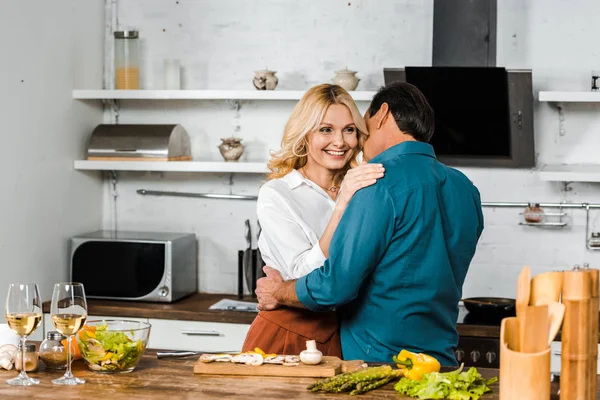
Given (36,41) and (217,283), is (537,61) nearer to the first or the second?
(217,283)

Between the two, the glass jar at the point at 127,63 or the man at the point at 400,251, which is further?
the glass jar at the point at 127,63

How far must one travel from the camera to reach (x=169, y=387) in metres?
1.92

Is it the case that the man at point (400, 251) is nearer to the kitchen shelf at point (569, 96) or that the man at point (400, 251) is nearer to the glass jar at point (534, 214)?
the kitchen shelf at point (569, 96)

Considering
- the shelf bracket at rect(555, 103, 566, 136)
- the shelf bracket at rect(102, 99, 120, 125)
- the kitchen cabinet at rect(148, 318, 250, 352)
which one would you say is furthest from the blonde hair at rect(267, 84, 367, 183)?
the shelf bracket at rect(102, 99, 120, 125)

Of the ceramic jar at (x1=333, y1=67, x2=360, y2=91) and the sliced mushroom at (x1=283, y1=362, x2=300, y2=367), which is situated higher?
the ceramic jar at (x1=333, y1=67, x2=360, y2=91)

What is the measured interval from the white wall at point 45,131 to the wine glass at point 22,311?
1856 millimetres

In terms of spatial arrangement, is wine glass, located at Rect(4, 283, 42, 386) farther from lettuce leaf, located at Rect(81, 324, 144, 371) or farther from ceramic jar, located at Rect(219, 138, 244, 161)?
ceramic jar, located at Rect(219, 138, 244, 161)

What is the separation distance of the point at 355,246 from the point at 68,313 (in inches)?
30.4

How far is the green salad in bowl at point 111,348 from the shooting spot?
2.03m

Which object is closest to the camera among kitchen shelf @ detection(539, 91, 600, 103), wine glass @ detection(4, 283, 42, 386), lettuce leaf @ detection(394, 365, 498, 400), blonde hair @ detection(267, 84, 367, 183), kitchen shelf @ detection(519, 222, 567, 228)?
lettuce leaf @ detection(394, 365, 498, 400)

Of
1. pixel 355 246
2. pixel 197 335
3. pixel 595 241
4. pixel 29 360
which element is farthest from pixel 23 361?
pixel 595 241

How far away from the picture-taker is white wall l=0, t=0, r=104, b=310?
12.3 ft

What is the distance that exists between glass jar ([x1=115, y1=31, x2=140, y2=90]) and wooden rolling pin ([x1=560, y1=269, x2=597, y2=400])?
326cm

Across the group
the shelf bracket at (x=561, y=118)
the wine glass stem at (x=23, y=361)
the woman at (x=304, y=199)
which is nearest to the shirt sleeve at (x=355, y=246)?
the woman at (x=304, y=199)
